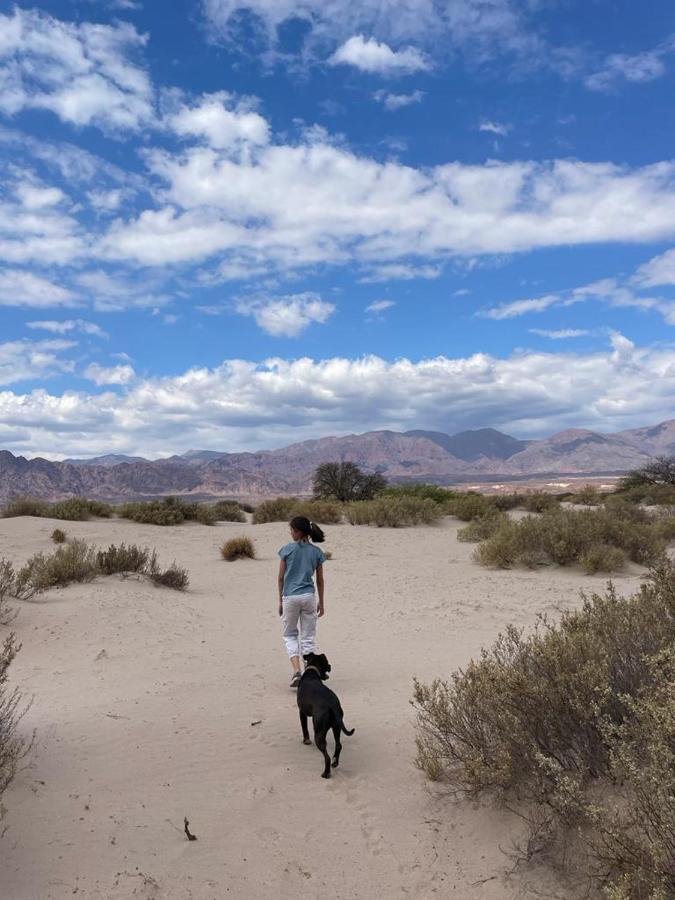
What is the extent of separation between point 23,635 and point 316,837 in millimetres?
6129

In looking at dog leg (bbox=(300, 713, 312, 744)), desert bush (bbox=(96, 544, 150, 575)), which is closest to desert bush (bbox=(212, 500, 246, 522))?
desert bush (bbox=(96, 544, 150, 575))

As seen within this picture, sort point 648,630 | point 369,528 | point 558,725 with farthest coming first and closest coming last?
point 369,528 < point 648,630 < point 558,725

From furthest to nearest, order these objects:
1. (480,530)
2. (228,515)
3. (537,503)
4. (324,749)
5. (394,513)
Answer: (228,515)
(537,503)
(394,513)
(480,530)
(324,749)

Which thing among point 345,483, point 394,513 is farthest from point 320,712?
point 345,483

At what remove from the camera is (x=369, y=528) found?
23453 mm

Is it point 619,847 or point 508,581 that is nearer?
point 619,847

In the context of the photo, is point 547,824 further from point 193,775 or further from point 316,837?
point 193,775

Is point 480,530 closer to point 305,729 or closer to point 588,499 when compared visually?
point 588,499

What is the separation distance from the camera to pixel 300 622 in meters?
6.86

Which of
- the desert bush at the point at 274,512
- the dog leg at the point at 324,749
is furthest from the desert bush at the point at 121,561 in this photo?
the desert bush at the point at 274,512

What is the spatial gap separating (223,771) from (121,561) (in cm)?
840

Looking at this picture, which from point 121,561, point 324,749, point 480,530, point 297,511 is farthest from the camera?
point 297,511

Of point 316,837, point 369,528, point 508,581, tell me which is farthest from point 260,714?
point 369,528

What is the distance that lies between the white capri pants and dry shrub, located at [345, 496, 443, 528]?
17176mm
